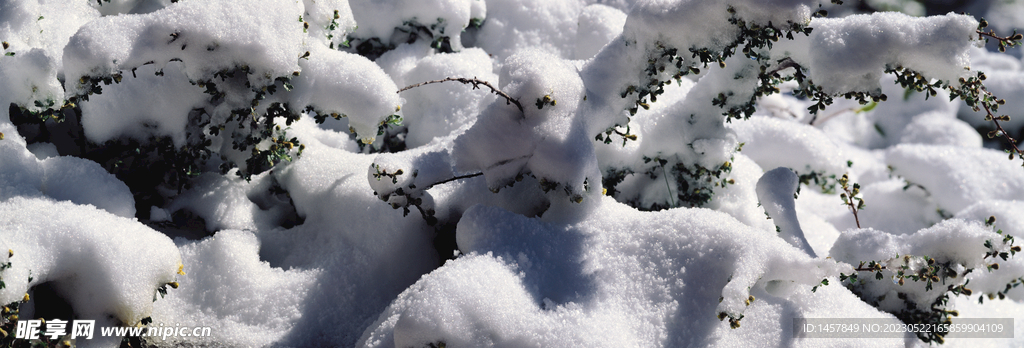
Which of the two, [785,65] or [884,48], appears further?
[785,65]

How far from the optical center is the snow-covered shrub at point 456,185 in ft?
7.06

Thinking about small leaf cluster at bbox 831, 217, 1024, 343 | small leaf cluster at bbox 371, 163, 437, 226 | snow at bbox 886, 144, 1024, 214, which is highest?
small leaf cluster at bbox 371, 163, 437, 226

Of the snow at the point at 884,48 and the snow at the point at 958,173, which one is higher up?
the snow at the point at 884,48

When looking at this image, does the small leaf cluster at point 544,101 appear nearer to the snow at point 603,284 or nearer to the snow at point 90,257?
the snow at point 603,284

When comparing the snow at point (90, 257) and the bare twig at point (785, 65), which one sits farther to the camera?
the bare twig at point (785, 65)

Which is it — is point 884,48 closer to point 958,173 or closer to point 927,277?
point 927,277

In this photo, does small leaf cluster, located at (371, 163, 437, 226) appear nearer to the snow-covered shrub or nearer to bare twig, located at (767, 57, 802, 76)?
the snow-covered shrub

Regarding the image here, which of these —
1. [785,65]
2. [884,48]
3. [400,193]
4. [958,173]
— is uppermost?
[884,48]

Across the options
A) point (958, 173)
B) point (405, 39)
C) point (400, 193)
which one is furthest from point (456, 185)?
point (958, 173)

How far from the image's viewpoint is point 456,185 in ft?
8.90

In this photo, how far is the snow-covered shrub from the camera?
84.7 inches

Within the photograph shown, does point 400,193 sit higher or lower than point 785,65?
lower

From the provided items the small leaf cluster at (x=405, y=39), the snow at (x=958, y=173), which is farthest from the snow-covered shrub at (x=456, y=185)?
the snow at (x=958, y=173)

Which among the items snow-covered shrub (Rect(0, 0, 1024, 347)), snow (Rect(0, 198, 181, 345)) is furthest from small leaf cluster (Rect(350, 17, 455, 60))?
snow (Rect(0, 198, 181, 345))
